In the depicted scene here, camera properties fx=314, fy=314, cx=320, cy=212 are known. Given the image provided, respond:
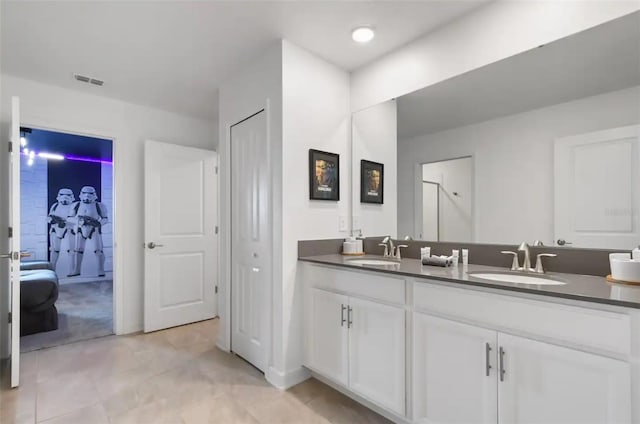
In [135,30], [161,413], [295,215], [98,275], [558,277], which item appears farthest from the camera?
[98,275]

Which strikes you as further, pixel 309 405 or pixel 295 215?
pixel 295 215

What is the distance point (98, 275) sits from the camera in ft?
20.3

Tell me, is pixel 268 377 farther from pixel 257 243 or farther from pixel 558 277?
pixel 558 277

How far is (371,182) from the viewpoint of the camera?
104 inches

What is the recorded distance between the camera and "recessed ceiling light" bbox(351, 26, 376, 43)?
6.81ft

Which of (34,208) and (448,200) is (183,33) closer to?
(448,200)

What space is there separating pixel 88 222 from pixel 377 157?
6.07m

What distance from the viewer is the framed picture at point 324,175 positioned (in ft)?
7.78

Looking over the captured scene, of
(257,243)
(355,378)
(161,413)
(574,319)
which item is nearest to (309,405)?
(355,378)

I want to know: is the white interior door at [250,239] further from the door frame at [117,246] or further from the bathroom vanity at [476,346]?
the door frame at [117,246]

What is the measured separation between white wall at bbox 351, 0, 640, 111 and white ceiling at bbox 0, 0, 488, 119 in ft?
0.27

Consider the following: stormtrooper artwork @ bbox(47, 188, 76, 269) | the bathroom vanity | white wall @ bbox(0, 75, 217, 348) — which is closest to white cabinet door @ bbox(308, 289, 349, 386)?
the bathroom vanity

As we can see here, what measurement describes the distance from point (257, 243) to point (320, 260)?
0.60 metres

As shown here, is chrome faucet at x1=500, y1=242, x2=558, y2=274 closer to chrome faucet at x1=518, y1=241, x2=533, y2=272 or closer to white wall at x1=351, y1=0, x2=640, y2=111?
chrome faucet at x1=518, y1=241, x2=533, y2=272
